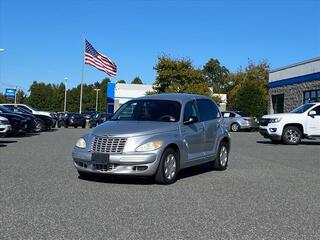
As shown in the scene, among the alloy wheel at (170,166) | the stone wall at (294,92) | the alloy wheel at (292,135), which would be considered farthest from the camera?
the stone wall at (294,92)

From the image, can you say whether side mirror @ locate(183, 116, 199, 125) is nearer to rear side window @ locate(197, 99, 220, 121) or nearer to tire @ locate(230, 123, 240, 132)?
rear side window @ locate(197, 99, 220, 121)

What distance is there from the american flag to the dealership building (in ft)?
58.0

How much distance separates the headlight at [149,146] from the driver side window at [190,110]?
135cm

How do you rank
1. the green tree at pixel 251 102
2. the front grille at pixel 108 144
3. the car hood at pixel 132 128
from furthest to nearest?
the green tree at pixel 251 102 → the car hood at pixel 132 128 → the front grille at pixel 108 144

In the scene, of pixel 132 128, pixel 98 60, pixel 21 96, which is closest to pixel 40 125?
pixel 132 128

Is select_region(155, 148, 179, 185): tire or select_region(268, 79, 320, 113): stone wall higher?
select_region(268, 79, 320, 113): stone wall

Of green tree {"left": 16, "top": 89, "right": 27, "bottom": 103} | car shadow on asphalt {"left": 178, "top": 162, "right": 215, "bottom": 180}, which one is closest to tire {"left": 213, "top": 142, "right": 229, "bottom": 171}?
car shadow on asphalt {"left": 178, "top": 162, "right": 215, "bottom": 180}

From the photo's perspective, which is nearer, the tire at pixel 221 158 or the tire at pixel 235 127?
the tire at pixel 221 158

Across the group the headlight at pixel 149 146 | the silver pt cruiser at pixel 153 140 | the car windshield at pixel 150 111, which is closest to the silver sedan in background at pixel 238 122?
the silver pt cruiser at pixel 153 140

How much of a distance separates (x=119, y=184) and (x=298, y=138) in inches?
547

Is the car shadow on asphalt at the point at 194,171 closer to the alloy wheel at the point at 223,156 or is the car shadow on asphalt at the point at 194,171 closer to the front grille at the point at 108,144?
the alloy wheel at the point at 223,156

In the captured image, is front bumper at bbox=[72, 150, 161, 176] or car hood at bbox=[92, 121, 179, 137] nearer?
front bumper at bbox=[72, 150, 161, 176]

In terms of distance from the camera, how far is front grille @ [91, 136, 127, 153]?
9.42 meters

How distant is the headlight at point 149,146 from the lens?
940 cm
